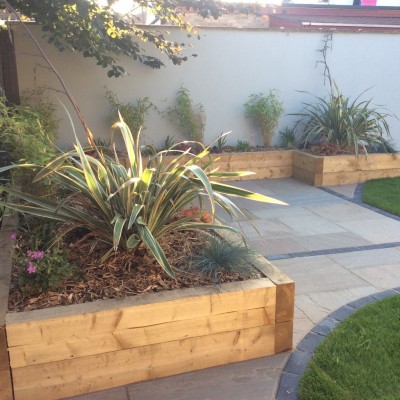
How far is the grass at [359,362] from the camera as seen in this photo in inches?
93.2

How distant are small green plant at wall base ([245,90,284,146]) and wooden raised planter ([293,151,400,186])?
2.01 ft

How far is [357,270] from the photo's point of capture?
3.93m

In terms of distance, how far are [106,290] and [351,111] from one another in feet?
18.8

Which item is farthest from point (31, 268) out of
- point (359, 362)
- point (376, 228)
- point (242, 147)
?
point (242, 147)

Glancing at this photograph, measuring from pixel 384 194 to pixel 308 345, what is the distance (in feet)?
13.3

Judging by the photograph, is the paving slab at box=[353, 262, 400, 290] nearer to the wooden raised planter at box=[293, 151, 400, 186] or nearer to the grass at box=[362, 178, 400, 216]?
the grass at box=[362, 178, 400, 216]

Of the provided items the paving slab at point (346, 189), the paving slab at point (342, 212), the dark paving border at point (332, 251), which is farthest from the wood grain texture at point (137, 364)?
the paving slab at point (346, 189)

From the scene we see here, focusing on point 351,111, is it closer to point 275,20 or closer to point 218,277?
point 218,277

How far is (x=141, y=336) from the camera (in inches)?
94.1

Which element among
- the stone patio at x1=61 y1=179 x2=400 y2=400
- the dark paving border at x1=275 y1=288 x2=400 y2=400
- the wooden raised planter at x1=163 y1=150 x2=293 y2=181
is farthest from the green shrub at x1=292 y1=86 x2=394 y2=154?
the dark paving border at x1=275 y1=288 x2=400 y2=400

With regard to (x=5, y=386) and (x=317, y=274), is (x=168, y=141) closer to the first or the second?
(x=317, y=274)

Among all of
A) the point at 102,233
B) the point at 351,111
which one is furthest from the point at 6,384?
the point at 351,111

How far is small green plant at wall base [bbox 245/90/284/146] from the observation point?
7.42m

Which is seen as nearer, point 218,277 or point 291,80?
point 218,277
